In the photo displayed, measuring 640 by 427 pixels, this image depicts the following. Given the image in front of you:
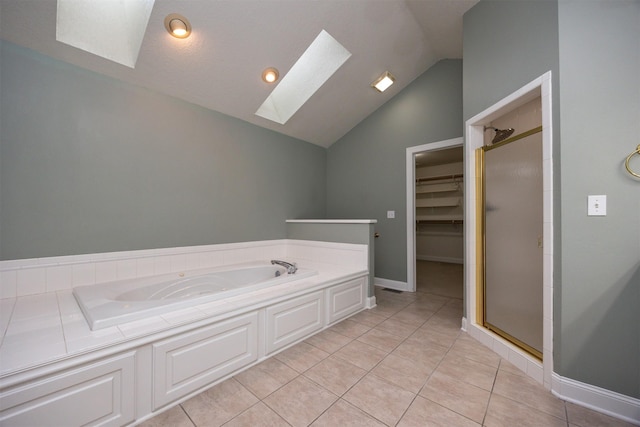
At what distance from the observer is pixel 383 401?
1.38 meters

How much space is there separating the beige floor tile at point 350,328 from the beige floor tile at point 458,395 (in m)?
0.74

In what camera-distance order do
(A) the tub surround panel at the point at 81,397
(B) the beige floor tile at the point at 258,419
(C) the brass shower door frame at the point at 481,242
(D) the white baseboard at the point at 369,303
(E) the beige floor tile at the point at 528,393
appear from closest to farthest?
(A) the tub surround panel at the point at 81,397
(B) the beige floor tile at the point at 258,419
(E) the beige floor tile at the point at 528,393
(C) the brass shower door frame at the point at 481,242
(D) the white baseboard at the point at 369,303

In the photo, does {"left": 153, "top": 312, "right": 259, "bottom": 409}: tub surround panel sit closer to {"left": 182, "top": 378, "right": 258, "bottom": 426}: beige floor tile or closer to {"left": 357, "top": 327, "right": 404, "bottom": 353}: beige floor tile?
{"left": 182, "top": 378, "right": 258, "bottom": 426}: beige floor tile

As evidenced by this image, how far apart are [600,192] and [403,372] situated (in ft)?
5.22

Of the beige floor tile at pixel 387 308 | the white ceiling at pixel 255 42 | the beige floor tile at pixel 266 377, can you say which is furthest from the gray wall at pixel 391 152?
the beige floor tile at pixel 266 377

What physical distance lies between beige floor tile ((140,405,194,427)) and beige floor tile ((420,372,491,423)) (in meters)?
1.32

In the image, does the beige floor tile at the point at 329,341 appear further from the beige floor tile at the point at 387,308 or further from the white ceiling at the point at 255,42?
the white ceiling at the point at 255,42

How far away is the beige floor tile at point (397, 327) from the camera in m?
2.22

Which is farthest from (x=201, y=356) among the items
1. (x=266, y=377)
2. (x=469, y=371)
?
(x=469, y=371)

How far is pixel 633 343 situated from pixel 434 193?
5.13 m

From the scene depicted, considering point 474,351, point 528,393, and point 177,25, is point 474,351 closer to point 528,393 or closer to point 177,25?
point 528,393

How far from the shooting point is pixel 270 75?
2.53 meters

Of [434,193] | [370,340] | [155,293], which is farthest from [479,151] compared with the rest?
[434,193]

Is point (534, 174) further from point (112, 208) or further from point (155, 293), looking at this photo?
point (112, 208)
